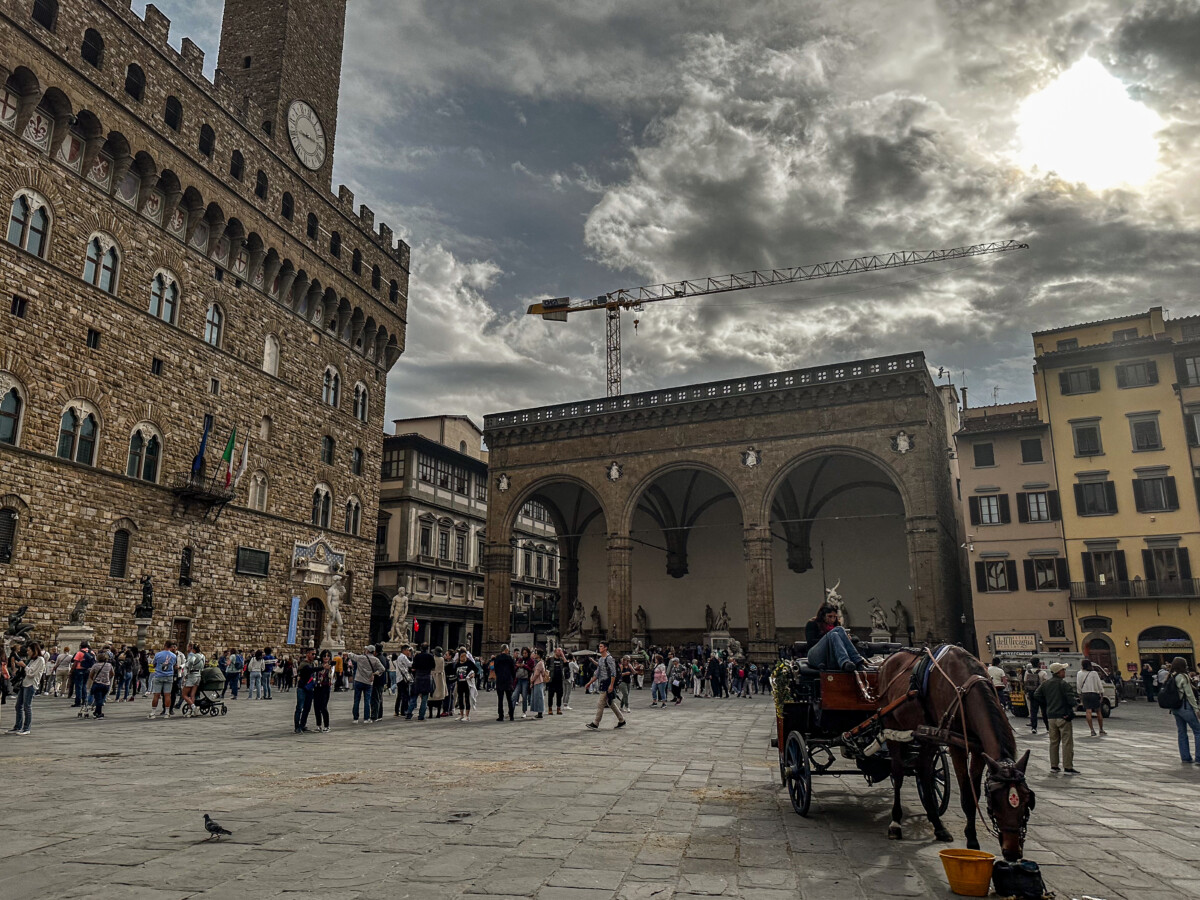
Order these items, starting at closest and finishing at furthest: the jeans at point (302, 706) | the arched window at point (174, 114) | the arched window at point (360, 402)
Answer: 1. the jeans at point (302, 706)
2. the arched window at point (174, 114)
3. the arched window at point (360, 402)

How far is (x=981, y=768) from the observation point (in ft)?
17.4

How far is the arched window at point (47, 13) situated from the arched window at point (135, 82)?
2283mm

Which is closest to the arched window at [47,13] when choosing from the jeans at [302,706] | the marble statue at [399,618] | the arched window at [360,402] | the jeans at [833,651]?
the arched window at [360,402]

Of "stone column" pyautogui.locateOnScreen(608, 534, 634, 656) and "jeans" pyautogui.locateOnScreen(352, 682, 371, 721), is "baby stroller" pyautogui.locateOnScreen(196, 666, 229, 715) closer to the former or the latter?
"jeans" pyautogui.locateOnScreen(352, 682, 371, 721)

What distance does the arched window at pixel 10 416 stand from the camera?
19484mm

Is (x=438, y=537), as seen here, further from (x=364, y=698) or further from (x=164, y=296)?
(x=364, y=698)

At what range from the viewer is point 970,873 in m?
4.42

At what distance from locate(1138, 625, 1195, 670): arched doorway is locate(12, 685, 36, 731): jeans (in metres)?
30.5

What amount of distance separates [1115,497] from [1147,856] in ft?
87.6

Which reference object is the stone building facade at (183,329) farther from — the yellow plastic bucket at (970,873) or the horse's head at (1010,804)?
the horse's head at (1010,804)

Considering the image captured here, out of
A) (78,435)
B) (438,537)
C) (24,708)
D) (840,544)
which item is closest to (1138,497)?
(840,544)

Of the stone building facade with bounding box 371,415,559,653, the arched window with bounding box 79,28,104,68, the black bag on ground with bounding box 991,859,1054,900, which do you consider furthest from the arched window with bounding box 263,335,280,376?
the black bag on ground with bounding box 991,859,1054,900

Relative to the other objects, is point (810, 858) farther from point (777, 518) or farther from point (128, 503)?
point (777, 518)

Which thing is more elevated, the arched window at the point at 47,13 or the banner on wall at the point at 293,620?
the arched window at the point at 47,13
